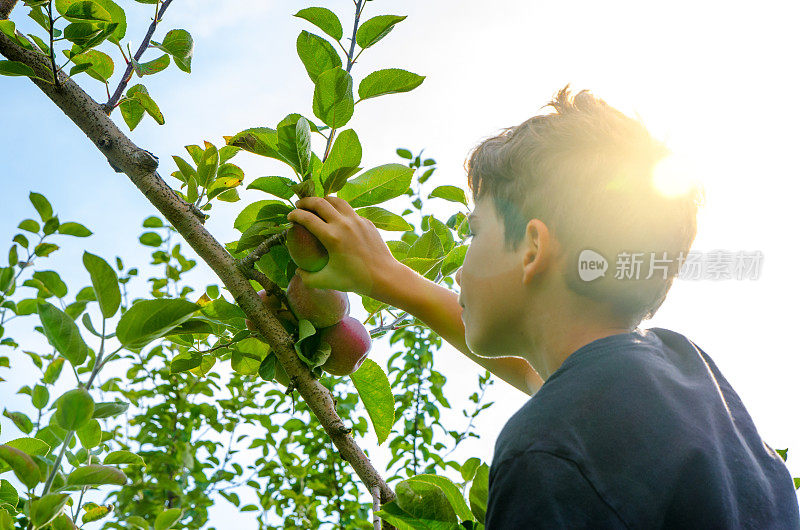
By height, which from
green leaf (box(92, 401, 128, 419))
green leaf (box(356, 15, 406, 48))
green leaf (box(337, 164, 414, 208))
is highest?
green leaf (box(356, 15, 406, 48))

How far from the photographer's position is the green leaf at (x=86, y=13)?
1.02 meters

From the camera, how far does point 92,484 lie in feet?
2.48

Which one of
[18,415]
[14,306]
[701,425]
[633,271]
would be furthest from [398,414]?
[701,425]

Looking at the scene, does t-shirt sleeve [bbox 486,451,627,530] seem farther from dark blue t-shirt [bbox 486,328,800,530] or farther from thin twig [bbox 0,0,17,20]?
thin twig [bbox 0,0,17,20]

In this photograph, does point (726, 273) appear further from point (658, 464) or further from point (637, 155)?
point (658, 464)

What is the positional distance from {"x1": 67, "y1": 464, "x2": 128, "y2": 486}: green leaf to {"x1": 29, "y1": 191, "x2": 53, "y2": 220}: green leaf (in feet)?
4.88

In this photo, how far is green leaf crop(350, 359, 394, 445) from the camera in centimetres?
111

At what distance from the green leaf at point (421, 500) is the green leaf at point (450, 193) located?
0.78 metres

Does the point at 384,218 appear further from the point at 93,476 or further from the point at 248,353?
the point at 93,476

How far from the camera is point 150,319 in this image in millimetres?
754

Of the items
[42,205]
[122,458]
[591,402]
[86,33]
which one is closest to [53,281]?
[42,205]

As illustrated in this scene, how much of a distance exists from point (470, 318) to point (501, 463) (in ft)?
1.16

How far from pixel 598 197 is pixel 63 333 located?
0.73 meters

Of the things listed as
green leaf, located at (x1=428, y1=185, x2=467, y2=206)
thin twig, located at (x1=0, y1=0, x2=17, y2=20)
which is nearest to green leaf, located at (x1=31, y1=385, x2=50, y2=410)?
thin twig, located at (x1=0, y1=0, x2=17, y2=20)
